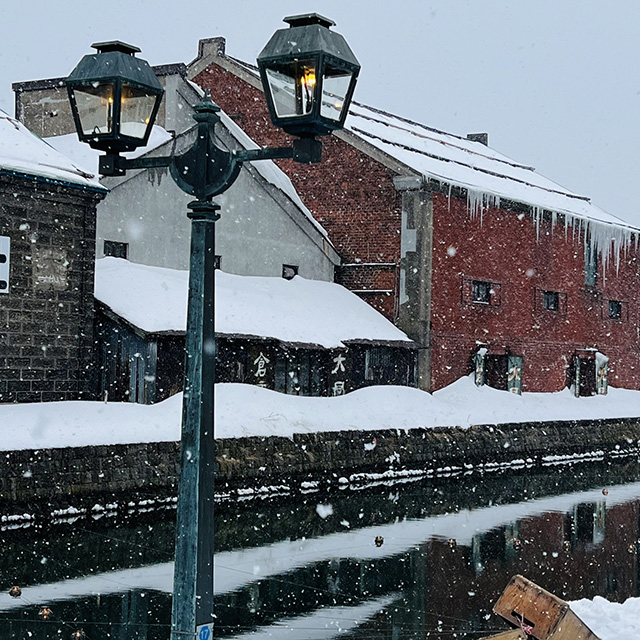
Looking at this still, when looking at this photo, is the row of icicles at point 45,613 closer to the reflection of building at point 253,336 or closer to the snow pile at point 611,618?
the snow pile at point 611,618

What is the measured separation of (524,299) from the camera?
30.1 m

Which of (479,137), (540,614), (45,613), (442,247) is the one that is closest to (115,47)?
(540,614)

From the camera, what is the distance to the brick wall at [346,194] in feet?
89.4

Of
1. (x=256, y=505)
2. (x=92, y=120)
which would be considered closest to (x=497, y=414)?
(x=256, y=505)

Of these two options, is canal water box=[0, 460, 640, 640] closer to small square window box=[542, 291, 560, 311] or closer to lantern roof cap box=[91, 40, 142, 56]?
lantern roof cap box=[91, 40, 142, 56]

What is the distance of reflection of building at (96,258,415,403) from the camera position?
19.3 m

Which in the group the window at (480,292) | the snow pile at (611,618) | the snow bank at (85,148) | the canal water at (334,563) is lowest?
the canal water at (334,563)

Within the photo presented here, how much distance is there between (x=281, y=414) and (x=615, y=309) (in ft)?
64.7

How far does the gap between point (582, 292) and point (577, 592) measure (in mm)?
23629

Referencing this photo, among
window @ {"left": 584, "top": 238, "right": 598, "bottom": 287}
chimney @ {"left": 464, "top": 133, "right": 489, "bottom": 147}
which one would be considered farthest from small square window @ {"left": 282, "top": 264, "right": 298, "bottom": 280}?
chimney @ {"left": 464, "top": 133, "right": 489, "bottom": 147}

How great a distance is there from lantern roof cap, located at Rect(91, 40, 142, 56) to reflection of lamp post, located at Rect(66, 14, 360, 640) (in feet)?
0.49

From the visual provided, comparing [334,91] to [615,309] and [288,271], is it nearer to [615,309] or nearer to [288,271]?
[288,271]

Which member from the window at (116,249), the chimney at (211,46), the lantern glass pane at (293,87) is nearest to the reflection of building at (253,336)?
the window at (116,249)

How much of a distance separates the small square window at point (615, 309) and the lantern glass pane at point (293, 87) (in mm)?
30925
